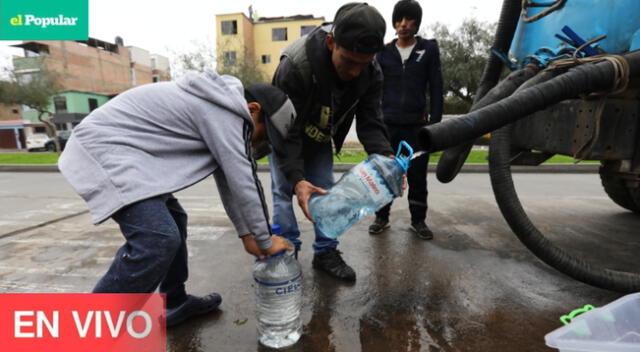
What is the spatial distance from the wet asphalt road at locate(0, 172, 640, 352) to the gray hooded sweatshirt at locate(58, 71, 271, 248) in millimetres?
753

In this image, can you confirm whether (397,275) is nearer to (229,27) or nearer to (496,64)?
(496,64)

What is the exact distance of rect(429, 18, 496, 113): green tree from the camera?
67.2 feet

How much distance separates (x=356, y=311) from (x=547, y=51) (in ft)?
7.05

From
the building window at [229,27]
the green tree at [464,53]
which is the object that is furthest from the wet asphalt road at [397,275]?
the building window at [229,27]

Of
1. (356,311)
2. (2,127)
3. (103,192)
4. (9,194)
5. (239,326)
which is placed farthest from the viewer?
(2,127)

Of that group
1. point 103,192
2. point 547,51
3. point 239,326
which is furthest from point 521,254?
point 103,192

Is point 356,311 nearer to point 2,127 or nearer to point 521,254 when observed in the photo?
point 521,254

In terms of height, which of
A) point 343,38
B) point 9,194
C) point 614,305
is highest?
point 343,38

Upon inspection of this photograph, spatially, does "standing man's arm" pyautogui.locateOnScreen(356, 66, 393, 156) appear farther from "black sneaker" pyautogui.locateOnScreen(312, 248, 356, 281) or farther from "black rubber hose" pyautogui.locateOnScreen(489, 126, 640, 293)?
"black sneaker" pyautogui.locateOnScreen(312, 248, 356, 281)

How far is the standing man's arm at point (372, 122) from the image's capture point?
2.34 m

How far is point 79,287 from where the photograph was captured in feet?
7.90

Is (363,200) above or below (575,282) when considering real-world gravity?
above

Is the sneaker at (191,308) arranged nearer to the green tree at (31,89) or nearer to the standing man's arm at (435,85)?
the standing man's arm at (435,85)

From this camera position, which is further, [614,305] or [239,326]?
[239,326]
